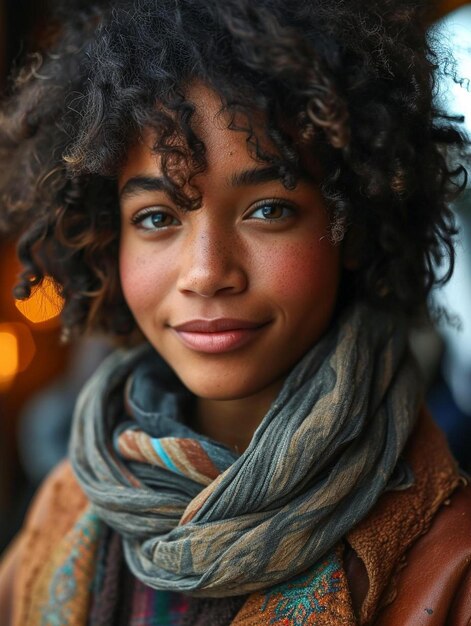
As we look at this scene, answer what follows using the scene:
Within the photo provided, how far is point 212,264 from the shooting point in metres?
1.09

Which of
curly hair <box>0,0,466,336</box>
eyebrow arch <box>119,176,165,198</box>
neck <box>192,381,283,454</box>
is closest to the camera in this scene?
curly hair <box>0,0,466,336</box>

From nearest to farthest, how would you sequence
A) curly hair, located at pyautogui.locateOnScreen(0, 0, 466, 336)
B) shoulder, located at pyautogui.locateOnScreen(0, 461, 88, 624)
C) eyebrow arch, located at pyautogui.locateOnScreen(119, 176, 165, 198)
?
1. curly hair, located at pyautogui.locateOnScreen(0, 0, 466, 336)
2. eyebrow arch, located at pyautogui.locateOnScreen(119, 176, 165, 198)
3. shoulder, located at pyautogui.locateOnScreen(0, 461, 88, 624)

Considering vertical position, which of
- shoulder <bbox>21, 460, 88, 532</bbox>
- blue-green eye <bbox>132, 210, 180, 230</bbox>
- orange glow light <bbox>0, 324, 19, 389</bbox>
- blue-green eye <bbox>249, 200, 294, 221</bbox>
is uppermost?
orange glow light <bbox>0, 324, 19, 389</bbox>

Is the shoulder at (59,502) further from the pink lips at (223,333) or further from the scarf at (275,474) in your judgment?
the pink lips at (223,333)

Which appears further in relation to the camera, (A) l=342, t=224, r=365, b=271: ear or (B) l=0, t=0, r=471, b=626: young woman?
(A) l=342, t=224, r=365, b=271: ear

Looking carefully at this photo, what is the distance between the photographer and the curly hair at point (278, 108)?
1.05 metres

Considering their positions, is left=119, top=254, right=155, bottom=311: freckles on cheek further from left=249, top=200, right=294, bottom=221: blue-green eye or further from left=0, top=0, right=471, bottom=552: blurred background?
left=0, top=0, right=471, bottom=552: blurred background

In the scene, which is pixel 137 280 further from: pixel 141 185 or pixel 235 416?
pixel 235 416

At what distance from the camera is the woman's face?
3.62 ft

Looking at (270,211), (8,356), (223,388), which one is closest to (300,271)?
(270,211)

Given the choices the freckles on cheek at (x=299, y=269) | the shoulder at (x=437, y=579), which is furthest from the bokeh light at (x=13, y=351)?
the shoulder at (x=437, y=579)

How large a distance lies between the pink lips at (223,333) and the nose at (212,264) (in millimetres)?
51

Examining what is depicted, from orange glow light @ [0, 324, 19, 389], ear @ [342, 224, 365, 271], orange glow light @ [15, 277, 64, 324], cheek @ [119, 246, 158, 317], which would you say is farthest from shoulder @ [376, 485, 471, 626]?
orange glow light @ [0, 324, 19, 389]

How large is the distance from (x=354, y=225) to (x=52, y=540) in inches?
34.4
